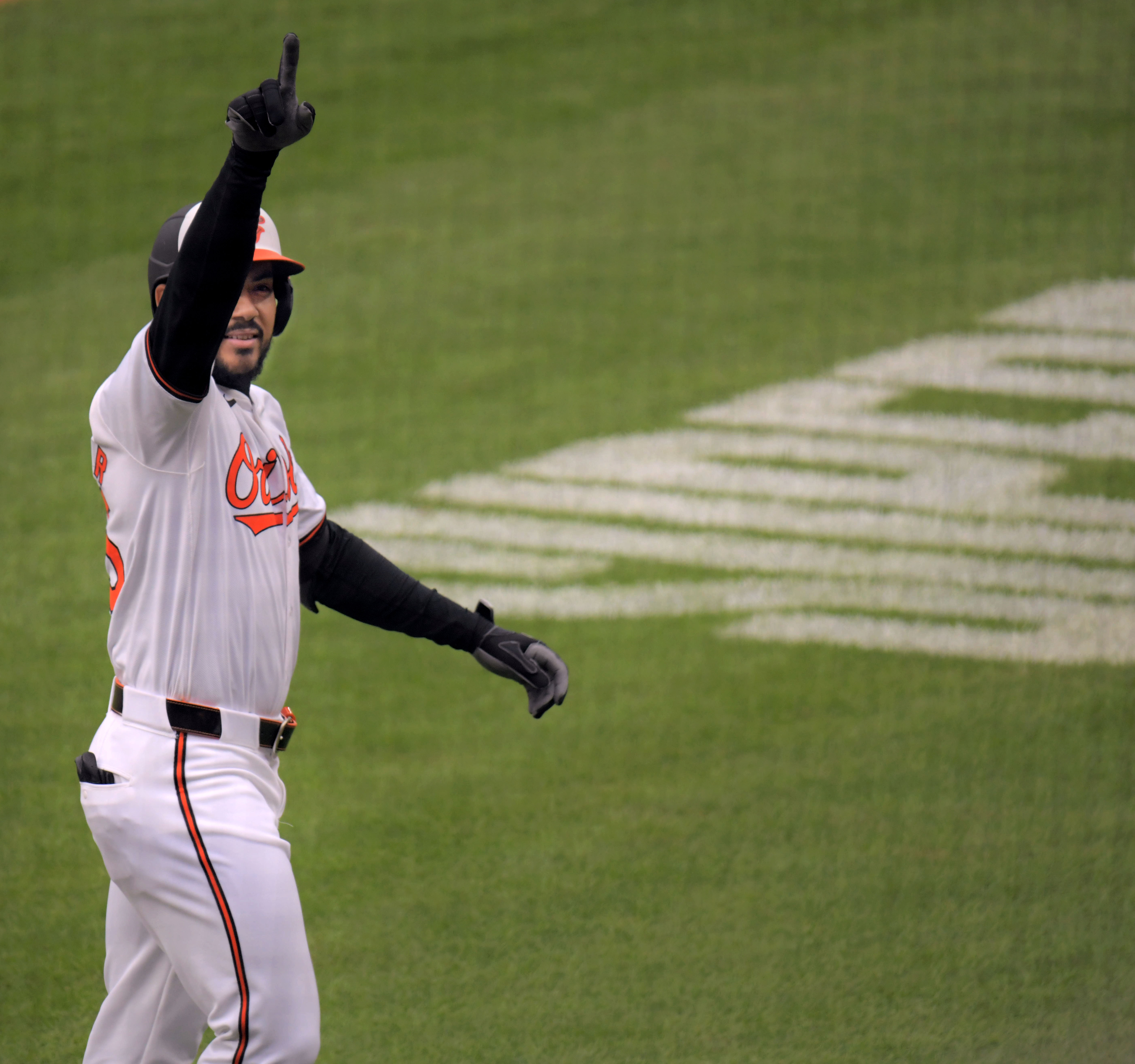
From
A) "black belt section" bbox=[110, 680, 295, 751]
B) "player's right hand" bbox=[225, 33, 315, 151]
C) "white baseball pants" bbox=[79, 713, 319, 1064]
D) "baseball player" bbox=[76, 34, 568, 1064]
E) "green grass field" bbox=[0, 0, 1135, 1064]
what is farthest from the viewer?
"green grass field" bbox=[0, 0, 1135, 1064]

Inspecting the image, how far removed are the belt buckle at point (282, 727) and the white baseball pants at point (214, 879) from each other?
79mm

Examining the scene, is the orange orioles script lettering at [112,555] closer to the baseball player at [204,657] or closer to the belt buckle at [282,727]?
the baseball player at [204,657]

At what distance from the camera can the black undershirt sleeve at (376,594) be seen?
11.0 feet

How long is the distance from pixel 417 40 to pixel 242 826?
1242 cm

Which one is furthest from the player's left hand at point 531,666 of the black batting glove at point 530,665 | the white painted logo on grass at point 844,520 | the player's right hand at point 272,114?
the white painted logo on grass at point 844,520

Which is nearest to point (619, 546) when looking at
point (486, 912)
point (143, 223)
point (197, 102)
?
point (486, 912)

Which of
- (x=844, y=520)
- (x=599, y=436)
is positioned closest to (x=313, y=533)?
(x=844, y=520)

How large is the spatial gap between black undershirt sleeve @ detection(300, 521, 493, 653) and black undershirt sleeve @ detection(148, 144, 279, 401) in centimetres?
88

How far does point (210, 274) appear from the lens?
2416 millimetres

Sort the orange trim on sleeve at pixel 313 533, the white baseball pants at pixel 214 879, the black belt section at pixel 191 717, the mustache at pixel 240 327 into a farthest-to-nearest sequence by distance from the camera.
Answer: the orange trim on sleeve at pixel 313 533 < the mustache at pixel 240 327 < the black belt section at pixel 191 717 < the white baseball pants at pixel 214 879

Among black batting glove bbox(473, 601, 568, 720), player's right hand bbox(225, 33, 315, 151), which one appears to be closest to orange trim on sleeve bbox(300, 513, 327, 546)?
black batting glove bbox(473, 601, 568, 720)

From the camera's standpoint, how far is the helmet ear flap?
10.1 ft

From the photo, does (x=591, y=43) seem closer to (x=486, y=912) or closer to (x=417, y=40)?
(x=417, y=40)

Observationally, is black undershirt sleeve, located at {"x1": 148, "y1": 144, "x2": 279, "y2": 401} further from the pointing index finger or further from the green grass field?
the green grass field
